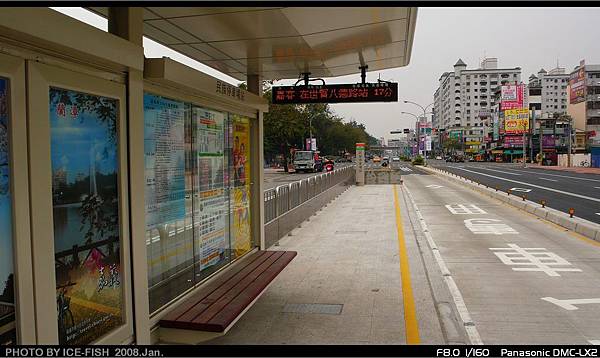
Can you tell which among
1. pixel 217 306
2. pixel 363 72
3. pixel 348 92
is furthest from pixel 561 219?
pixel 217 306

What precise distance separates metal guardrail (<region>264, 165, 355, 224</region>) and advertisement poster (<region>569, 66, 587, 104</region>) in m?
76.6

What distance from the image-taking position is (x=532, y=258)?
30.9ft

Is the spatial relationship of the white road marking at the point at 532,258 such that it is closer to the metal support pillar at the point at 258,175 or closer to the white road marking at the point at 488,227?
the white road marking at the point at 488,227

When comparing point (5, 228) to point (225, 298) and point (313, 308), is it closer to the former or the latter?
point (225, 298)

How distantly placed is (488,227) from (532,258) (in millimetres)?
4134

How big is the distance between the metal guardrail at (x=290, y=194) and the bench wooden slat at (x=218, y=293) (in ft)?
10.2

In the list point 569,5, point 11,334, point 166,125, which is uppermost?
point 569,5

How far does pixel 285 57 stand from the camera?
24.5ft

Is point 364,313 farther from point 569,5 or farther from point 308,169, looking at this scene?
point 308,169

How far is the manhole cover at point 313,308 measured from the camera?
6.19 meters

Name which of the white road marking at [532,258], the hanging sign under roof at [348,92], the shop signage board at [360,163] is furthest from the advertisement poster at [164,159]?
the shop signage board at [360,163]

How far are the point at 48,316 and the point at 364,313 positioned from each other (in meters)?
3.75

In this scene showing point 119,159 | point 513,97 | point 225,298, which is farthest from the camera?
point 513,97

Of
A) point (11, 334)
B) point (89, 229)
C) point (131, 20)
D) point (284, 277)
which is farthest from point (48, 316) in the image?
point (284, 277)
